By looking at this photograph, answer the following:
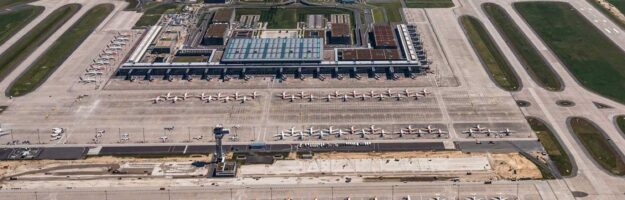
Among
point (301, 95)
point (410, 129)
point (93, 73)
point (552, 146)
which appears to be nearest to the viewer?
point (552, 146)

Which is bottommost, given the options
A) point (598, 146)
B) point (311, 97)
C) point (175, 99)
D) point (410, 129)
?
point (598, 146)

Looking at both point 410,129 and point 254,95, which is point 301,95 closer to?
point 254,95

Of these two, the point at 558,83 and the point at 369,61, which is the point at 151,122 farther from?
the point at 558,83

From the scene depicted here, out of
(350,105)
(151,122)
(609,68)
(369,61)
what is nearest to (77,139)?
(151,122)

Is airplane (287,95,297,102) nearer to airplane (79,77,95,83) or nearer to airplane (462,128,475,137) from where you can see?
airplane (462,128,475,137)

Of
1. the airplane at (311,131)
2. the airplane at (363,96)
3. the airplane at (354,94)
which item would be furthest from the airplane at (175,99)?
the airplane at (363,96)

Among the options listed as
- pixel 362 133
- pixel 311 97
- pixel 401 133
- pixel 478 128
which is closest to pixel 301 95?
pixel 311 97
